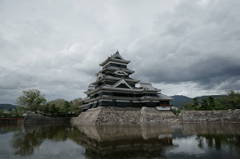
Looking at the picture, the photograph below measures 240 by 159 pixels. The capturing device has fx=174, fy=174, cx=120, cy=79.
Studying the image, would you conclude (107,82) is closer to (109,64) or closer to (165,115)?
(109,64)

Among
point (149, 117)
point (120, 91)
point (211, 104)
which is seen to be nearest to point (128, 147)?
point (149, 117)

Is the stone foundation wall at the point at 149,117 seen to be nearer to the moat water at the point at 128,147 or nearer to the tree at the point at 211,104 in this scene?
the tree at the point at 211,104

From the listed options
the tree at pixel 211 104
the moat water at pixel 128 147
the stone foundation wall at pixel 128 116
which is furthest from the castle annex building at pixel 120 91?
the moat water at pixel 128 147

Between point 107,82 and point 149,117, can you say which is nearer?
point 149,117

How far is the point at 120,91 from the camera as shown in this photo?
36.0 meters

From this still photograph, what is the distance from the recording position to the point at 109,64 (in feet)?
135

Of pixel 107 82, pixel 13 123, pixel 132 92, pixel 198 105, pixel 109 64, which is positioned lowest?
pixel 13 123

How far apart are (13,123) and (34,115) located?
8.33 m

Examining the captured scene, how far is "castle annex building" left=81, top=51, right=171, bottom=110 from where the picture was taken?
34.8m

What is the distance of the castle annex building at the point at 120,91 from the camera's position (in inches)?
1371

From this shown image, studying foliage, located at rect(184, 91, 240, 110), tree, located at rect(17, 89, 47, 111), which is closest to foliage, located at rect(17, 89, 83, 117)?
tree, located at rect(17, 89, 47, 111)

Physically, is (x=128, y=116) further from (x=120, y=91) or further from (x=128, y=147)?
(x=128, y=147)

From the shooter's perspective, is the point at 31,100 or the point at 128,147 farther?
the point at 31,100

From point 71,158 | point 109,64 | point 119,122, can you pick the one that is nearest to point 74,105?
point 109,64
